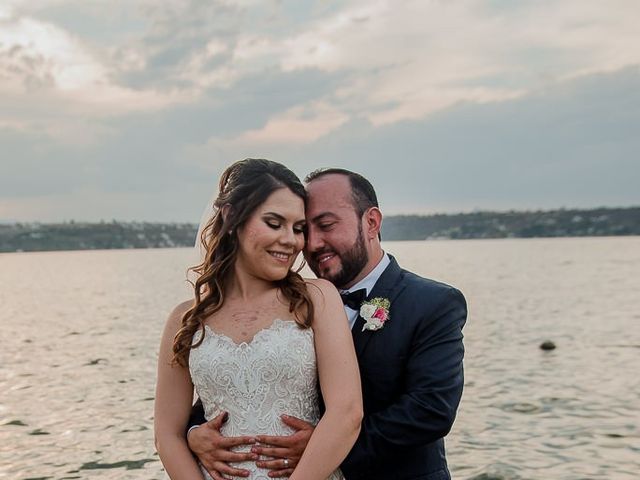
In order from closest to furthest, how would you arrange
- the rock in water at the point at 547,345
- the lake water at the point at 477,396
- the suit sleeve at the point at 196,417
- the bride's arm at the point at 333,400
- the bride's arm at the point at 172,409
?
the bride's arm at the point at 333,400
the bride's arm at the point at 172,409
the suit sleeve at the point at 196,417
the lake water at the point at 477,396
the rock in water at the point at 547,345

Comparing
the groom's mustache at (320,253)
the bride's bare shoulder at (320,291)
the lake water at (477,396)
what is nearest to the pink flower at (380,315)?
the bride's bare shoulder at (320,291)

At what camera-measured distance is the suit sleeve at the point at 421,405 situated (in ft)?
14.9

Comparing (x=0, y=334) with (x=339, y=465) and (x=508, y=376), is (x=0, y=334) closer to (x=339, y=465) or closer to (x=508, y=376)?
(x=508, y=376)

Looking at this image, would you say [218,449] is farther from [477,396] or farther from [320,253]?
[477,396]

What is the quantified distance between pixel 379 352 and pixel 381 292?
37 cm

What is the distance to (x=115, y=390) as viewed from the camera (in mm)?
22844

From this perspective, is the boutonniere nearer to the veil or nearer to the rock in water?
the veil

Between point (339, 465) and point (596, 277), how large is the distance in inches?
3105

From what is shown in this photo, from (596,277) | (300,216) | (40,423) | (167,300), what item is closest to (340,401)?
(300,216)

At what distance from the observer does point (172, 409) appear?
→ 15.4 feet

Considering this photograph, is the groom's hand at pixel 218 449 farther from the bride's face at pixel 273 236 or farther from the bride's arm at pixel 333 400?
the bride's face at pixel 273 236

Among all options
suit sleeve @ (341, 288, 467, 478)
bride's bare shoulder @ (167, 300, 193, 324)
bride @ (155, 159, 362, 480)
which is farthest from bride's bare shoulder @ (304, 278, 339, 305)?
bride's bare shoulder @ (167, 300, 193, 324)

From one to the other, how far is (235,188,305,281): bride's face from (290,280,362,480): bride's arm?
0.36 metres

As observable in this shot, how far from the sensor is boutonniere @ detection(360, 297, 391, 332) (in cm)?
476
